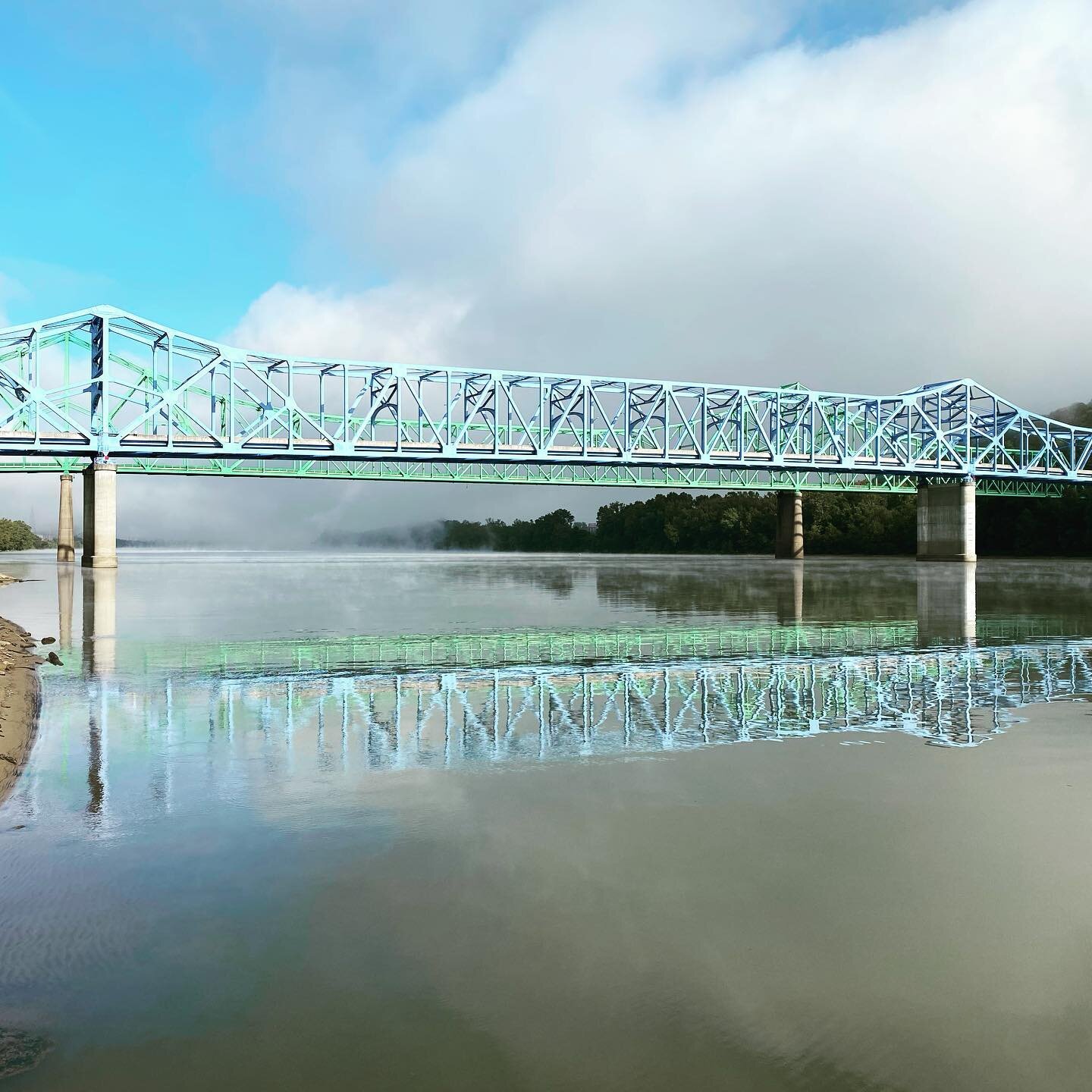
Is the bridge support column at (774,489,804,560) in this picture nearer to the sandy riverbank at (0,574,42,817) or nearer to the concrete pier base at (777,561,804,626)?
the concrete pier base at (777,561,804,626)

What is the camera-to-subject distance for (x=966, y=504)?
10856 cm

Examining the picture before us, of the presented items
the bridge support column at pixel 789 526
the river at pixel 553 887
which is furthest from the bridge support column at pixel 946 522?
the river at pixel 553 887

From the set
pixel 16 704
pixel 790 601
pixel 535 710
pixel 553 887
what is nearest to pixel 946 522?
pixel 790 601

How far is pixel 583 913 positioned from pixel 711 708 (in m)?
6.83

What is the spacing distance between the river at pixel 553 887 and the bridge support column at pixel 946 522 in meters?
103

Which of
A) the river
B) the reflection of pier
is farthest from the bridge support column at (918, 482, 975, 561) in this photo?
the river

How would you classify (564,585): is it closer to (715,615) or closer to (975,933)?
(715,615)

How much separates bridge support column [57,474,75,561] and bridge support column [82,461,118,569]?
40178 mm

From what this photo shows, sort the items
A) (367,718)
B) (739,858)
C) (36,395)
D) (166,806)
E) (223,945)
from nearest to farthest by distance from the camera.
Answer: (223,945) → (739,858) → (166,806) → (367,718) → (36,395)

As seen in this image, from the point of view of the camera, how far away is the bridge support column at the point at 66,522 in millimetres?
114750

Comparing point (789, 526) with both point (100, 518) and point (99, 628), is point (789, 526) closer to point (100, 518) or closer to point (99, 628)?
point (100, 518)

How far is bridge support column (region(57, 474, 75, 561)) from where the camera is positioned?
11475 cm

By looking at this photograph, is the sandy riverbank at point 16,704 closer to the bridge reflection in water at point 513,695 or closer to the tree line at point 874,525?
the bridge reflection in water at point 513,695

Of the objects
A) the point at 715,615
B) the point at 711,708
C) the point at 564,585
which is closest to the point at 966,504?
the point at 564,585
